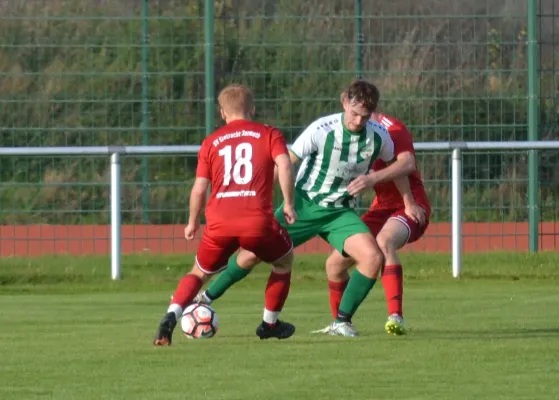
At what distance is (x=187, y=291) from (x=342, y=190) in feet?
3.70

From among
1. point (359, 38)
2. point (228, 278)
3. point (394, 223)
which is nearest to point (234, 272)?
point (228, 278)

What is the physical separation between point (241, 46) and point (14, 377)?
928 centimetres

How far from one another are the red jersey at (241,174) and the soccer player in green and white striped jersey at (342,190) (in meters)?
0.53

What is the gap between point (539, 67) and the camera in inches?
642

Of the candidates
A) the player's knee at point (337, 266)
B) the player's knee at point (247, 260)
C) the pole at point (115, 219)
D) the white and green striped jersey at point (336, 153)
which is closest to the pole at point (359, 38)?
the pole at point (115, 219)

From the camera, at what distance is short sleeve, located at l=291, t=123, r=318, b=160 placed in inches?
359

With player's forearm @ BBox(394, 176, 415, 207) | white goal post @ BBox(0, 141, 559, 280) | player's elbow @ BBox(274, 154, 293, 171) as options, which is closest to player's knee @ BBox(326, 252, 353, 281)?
player's forearm @ BBox(394, 176, 415, 207)

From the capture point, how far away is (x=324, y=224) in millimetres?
9195

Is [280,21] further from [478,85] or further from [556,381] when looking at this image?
[556,381]

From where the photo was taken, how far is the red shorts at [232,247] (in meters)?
8.61

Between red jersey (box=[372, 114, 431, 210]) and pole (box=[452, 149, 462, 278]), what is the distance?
4352 millimetres

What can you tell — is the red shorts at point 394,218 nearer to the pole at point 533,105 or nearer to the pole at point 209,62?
the pole at point 533,105

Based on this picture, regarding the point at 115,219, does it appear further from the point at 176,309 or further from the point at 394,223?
the point at 176,309

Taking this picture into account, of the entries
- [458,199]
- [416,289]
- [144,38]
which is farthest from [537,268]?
[144,38]
